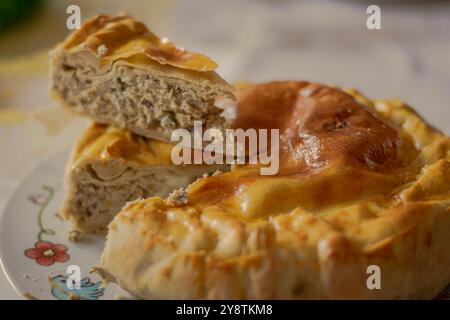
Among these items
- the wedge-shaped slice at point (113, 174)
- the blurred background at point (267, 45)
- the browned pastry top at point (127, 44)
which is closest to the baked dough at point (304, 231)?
the wedge-shaped slice at point (113, 174)

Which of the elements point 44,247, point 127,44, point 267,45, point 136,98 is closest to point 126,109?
point 136,98

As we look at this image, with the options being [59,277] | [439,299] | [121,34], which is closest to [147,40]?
[121,34]

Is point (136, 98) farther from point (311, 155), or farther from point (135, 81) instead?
point (311, 155)

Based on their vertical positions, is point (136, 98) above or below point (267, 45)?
below

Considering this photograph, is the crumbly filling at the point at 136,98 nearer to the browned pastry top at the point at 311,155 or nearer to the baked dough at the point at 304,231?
the browned pastry top at the point at 311,155

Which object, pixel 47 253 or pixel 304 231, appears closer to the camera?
pixel 304 231

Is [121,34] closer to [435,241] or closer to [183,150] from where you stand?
[183,150]

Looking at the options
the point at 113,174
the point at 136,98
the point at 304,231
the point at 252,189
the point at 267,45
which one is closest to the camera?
the point at 304,231
